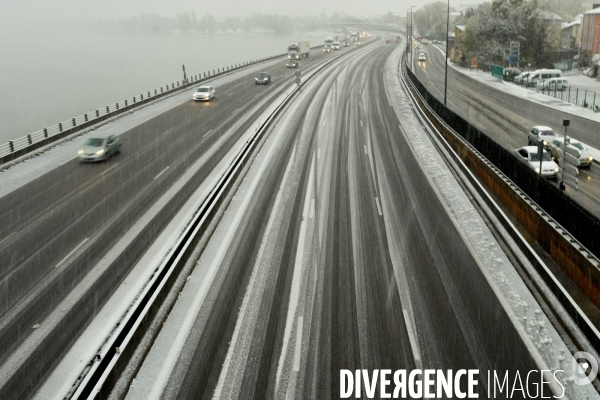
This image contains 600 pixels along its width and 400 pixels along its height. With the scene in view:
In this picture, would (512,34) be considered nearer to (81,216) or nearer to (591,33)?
(591,33)

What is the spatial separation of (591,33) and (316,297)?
7825 centimetres

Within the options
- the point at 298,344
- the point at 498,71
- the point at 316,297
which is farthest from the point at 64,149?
the point at 498,71

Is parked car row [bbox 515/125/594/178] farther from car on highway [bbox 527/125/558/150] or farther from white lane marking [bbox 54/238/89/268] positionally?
white lane marking [bbox 54/238/89/268]

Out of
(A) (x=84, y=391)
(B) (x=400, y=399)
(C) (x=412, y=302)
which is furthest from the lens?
(C) (x=412, y=302)

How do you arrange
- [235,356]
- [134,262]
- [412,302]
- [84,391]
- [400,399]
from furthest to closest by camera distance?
[134,262] → [412,302] → [235,356] → [400,399] → [84,391]

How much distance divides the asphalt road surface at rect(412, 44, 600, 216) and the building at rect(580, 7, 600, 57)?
19.2m

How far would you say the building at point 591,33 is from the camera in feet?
242

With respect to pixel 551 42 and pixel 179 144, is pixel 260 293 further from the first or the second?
pixel 551 42

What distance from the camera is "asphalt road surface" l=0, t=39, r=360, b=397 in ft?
47.9

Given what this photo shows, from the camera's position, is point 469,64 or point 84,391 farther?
point 469,64

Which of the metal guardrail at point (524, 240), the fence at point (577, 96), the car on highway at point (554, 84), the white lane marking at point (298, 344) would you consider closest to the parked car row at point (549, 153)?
the metal guardrail at point (524, 240)

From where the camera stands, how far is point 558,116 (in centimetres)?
4406

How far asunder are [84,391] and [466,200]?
1663cm

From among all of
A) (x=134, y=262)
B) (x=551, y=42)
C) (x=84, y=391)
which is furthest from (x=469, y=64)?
(x=84, y=391)
